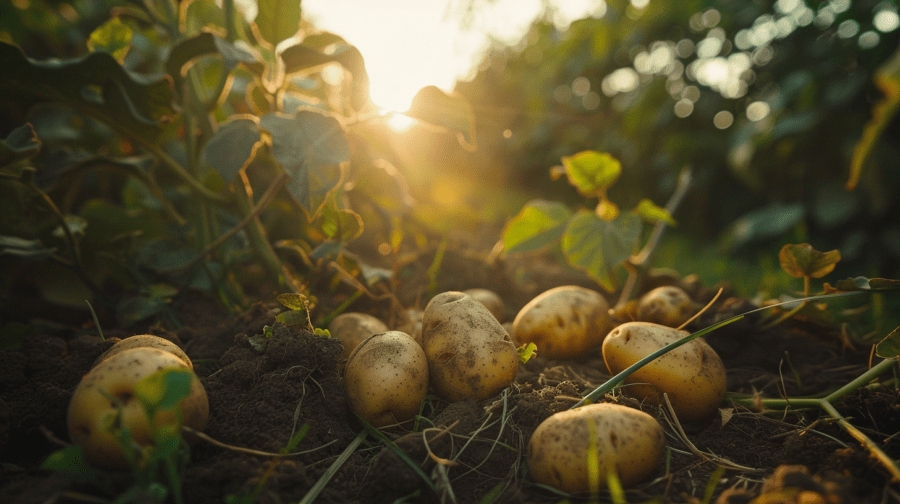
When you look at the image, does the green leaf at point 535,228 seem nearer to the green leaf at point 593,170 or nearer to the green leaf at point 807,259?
the green leaf at point 593,170

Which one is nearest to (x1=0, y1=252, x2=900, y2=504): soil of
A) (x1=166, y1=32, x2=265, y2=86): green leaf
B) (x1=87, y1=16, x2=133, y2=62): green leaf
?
(x1=166, y1=32, x2=265, y2=86): green leaf

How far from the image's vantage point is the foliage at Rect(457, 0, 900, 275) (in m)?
2.39

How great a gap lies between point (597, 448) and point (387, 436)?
19.0 inches

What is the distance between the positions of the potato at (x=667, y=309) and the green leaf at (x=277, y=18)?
Result: 1.44 m

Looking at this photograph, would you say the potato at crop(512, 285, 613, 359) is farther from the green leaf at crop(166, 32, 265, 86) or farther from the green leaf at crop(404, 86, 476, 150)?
the green leaf at crop(166, 32, 265, 86)

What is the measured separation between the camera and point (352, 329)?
52.4 inches

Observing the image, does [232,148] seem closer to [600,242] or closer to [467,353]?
[467,353]

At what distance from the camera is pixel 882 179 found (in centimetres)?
224

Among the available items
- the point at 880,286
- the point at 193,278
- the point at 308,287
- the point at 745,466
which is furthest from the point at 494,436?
the point at 193,278

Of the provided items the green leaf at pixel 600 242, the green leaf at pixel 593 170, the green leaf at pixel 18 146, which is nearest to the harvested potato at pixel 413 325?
the green leaf at pixel 600 242

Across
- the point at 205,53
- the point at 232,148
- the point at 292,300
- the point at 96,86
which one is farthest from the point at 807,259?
the point at 96,86

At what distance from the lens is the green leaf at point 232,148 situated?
1213mm

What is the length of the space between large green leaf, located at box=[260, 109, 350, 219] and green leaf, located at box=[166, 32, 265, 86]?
0.18 m

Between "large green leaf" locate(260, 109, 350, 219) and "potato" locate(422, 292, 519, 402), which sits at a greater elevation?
"large green leaf" locate(260, 109, 350, 219)
